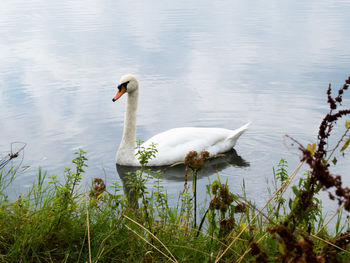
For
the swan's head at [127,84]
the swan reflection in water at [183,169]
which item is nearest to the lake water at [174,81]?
the swan reflection in water at [183,169]

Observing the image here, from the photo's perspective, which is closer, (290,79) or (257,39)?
(290,79)

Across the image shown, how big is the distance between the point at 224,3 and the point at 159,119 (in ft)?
67.0

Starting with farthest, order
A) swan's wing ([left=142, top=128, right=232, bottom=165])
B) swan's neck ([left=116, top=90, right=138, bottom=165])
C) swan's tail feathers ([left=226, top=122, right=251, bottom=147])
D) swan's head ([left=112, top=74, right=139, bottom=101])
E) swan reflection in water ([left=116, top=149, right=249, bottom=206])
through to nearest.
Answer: swan's head ([left=112, top=74, right=139, bottom=101]) → swan's tail feathers ([left=226, top=122, right=251, bottom=147]) → swan's neck ([left=116, top=90, right=138, bottom=165]) → swan's wing ([left=142, top=128, right=232, bottom=165]) → swan reflection in water ([left=116, top=149, right=249, bottom=206])

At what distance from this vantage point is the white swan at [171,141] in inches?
279

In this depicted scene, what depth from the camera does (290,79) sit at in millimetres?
11367

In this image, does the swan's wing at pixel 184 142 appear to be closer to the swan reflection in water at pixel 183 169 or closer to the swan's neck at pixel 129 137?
the swan reflection in water at pixel 183 169

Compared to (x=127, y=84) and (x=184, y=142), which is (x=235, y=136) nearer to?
(x=184, y=142)

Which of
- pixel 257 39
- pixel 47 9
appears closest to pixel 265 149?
pixel 257 39

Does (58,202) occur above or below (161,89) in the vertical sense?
above

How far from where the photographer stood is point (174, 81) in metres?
11.5

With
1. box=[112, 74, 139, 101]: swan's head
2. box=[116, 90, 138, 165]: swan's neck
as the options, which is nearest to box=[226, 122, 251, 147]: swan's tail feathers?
box=[116, 90, 138, 165]: swan's neck

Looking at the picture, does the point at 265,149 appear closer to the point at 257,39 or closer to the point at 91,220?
the point at 91,220

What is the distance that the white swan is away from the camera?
23.2 feet

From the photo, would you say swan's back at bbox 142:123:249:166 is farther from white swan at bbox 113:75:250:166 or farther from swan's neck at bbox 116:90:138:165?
swan's neck at bbox 116:90:138:165
